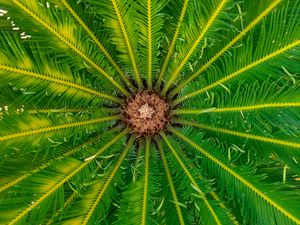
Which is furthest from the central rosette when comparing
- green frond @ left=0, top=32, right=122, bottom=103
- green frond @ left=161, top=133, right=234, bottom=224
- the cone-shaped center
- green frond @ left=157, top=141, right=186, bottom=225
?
green frond @ left=161, top=133, right=234, bottom=224

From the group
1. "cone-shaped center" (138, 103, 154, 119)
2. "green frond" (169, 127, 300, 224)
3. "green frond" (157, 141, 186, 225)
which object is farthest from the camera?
"cone-shaped center" (138, 103, 154, 119)

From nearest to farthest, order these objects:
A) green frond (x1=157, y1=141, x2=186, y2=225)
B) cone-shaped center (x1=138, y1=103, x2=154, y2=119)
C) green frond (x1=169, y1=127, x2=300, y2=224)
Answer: green frond (x1=169, y1=127, x2=300, y2=224) < green frond (x1=157, y1=141, x2=186, y2=225) < cone-shaped center (x1=138, y1=103, x2=154, y2=119)

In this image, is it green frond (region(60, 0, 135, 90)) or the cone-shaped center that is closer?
green frond (region(60, 0, 135, 90))

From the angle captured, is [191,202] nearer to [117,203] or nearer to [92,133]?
[117,203]

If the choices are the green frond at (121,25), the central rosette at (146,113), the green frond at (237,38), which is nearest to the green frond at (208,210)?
the central rosette at (146,113)

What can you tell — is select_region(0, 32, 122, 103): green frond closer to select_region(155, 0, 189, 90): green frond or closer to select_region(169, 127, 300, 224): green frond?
select_region(155, 0, 189, 90): green frond

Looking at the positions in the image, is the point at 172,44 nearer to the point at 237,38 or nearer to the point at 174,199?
the point at 237,38

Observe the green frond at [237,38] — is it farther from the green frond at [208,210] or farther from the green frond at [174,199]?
the green frond at [208,210]
